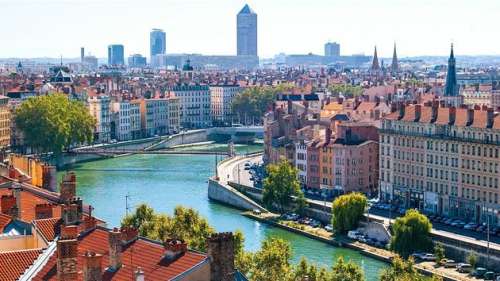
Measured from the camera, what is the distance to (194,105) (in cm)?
6850

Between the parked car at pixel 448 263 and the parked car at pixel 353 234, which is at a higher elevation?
the parked car at pixel 448 263

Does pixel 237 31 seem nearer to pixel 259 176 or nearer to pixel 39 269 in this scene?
pixel 259 176

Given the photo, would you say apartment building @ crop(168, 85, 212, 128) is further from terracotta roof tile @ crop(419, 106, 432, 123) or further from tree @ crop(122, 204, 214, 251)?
tree @ crop(122, 204, 214, 251)

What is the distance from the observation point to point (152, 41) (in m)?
196

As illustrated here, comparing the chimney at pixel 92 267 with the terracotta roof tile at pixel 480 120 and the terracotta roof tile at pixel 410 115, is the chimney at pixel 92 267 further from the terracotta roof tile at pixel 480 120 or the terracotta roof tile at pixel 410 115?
the terracotta roof tile at pixel 410 115

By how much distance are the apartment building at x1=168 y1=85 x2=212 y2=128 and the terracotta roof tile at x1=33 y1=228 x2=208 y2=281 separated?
54148 millimetres

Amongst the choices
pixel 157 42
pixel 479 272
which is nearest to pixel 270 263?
pixel 479 272

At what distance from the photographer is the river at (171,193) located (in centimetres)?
2566

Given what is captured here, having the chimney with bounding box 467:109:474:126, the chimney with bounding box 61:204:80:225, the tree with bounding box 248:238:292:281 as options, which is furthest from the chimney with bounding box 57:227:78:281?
the chimney with bounding box 467:109:474:126

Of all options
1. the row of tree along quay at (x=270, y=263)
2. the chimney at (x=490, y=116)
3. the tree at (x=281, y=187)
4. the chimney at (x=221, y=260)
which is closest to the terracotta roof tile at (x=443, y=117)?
the chimney at (x=490, y=116)

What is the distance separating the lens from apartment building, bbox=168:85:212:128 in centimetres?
6688

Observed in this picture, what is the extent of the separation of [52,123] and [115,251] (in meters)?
36.8

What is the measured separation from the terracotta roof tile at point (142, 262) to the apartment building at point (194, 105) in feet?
178

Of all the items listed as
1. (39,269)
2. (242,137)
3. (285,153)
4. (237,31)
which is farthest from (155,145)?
(237,31)
